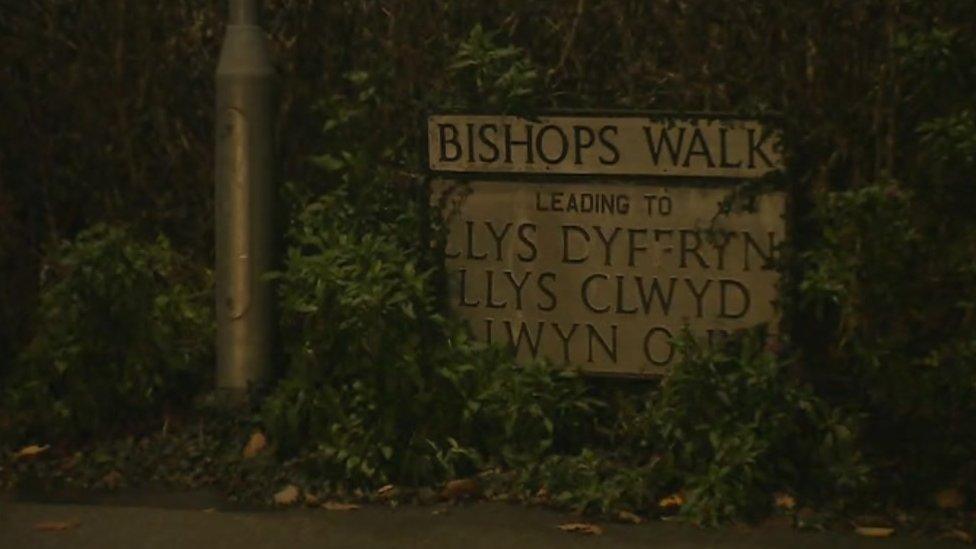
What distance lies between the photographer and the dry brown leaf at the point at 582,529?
21.1ft

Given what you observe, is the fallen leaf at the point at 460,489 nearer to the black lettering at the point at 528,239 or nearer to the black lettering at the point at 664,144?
the black lettering at the point at 528,239

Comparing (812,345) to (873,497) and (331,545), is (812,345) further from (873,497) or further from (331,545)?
(331,545)

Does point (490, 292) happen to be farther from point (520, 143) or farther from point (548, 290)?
point (520, 143)

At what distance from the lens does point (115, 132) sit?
7.74m

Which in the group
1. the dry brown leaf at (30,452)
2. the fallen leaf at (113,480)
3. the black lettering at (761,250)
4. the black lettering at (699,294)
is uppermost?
the black lettering at (761,250)

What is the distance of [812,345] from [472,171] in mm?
1294

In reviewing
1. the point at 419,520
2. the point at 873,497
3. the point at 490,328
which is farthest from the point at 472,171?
the point at 873,497

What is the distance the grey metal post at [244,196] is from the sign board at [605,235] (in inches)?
23.3

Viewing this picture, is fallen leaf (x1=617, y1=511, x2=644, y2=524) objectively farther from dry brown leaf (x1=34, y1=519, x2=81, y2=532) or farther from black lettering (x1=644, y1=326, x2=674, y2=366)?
dry brown leaf (x1=34, y1=519, x2=81, y2=532)

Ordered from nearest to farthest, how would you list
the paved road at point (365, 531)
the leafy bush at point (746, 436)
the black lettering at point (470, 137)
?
the paved road at point (365, 531) → the leafy bush at point (746, 436) → the black lettering at point (470, 137)

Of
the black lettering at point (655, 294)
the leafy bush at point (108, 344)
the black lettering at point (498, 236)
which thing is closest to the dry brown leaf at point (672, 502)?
the black lettering at point (655, 294)

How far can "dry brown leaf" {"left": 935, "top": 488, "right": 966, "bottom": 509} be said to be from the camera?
21.6 ft

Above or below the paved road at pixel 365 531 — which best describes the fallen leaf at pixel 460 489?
above

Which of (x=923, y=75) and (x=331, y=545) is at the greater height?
(x=923, y=75)
